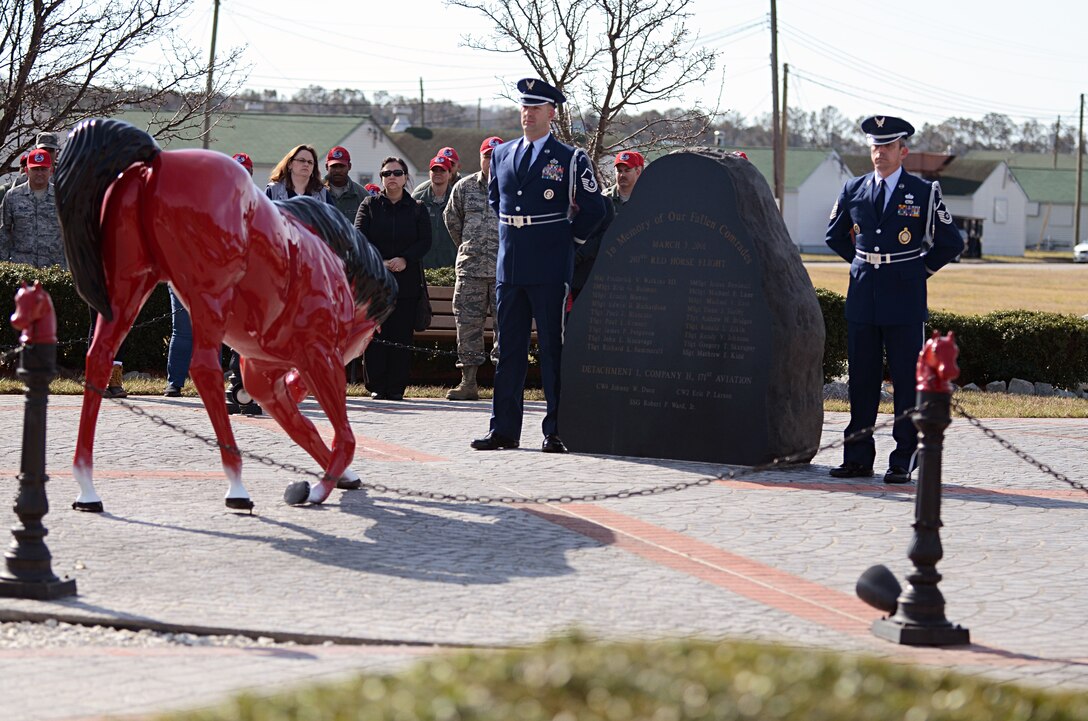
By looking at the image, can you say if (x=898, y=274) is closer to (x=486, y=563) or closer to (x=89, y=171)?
(x=486, y=563)

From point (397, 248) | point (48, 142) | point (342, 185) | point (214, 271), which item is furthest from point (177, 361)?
point (214, 271)

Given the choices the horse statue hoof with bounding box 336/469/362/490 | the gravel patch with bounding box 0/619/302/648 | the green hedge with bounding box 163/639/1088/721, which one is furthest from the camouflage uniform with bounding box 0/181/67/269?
the green hedge with bounding box 163/639/1088/721

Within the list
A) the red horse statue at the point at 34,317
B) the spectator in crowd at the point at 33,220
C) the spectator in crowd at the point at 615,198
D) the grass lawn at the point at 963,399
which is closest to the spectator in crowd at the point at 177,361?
the grass lawn at the point at 963,399

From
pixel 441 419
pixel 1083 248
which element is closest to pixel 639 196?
pixel 441 419

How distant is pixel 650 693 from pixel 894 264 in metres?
7.72

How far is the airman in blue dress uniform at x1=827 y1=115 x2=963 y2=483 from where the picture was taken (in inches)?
408

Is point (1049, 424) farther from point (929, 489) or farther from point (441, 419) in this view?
point (929, 489)

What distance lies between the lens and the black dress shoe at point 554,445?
1113 centimetres

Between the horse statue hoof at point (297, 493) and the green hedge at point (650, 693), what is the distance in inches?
207

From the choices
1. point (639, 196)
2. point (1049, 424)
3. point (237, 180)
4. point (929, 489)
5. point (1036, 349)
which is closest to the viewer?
point (929, 489)

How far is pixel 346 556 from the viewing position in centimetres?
734

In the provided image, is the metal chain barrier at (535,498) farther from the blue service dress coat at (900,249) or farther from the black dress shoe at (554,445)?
the black dress shoe at (554,445)

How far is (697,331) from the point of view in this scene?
1081cm

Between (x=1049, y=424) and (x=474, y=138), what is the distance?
2612 inches
